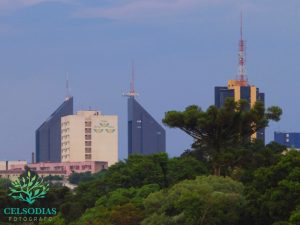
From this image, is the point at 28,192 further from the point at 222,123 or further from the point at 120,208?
the point at 120,208

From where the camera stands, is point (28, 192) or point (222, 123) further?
point (28, 192)

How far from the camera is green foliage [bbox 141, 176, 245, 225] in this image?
4872 centimetres

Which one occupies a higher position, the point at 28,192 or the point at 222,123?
the point at 222,123

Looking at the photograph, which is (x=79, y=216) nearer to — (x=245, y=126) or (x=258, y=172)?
(x=245, y=126)

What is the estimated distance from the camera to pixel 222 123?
5866 cm

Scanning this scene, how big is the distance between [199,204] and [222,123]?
387 inches

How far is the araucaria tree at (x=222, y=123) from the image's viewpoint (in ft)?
192

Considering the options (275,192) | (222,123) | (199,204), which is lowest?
(199,204)

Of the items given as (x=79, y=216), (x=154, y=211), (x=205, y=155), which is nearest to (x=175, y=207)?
(x=154, y=211)

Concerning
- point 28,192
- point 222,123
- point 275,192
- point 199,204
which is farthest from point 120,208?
point 28,192

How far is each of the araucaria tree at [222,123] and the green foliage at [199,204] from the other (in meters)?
6.21

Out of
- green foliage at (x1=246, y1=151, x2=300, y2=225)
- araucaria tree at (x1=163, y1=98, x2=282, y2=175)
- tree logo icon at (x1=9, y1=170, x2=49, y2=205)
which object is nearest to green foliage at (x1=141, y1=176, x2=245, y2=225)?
green foliage at (x1=246, y1=151, x2=300, y2=225)

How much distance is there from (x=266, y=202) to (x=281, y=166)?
5.71 feet

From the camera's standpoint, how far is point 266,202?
152 ft
